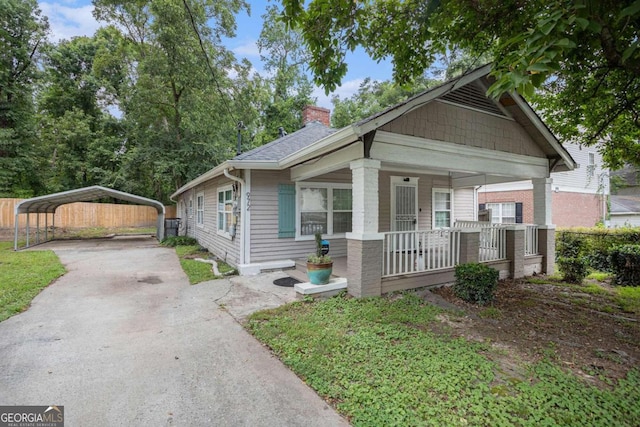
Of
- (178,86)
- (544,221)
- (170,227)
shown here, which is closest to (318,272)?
(544,221)

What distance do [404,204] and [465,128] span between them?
3.23 m

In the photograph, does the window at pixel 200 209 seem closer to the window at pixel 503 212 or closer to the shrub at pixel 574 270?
the shrub at pixel 574 270

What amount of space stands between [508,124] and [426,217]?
11.6ft

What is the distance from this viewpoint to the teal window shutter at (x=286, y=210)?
747 cm

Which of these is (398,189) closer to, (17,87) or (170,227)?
(170,227)

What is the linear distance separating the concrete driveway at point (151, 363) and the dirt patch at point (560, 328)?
2626 millimetres

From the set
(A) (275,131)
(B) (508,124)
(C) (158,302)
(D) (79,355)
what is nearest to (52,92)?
(A) (275,131)

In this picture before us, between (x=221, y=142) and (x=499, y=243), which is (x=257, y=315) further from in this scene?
(x=221, y=142)

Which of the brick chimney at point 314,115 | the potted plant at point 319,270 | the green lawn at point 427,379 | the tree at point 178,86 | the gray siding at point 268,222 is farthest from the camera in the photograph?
the tree at point 178,86

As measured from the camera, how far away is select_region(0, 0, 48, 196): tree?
18.6 m

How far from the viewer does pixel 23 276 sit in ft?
21.8

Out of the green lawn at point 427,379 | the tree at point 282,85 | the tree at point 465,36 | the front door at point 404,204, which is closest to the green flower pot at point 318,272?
the green lawn at point 427,379

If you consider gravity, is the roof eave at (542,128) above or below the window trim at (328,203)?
above

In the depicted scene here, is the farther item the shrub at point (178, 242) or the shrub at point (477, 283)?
the shrub at point (178, 242)
